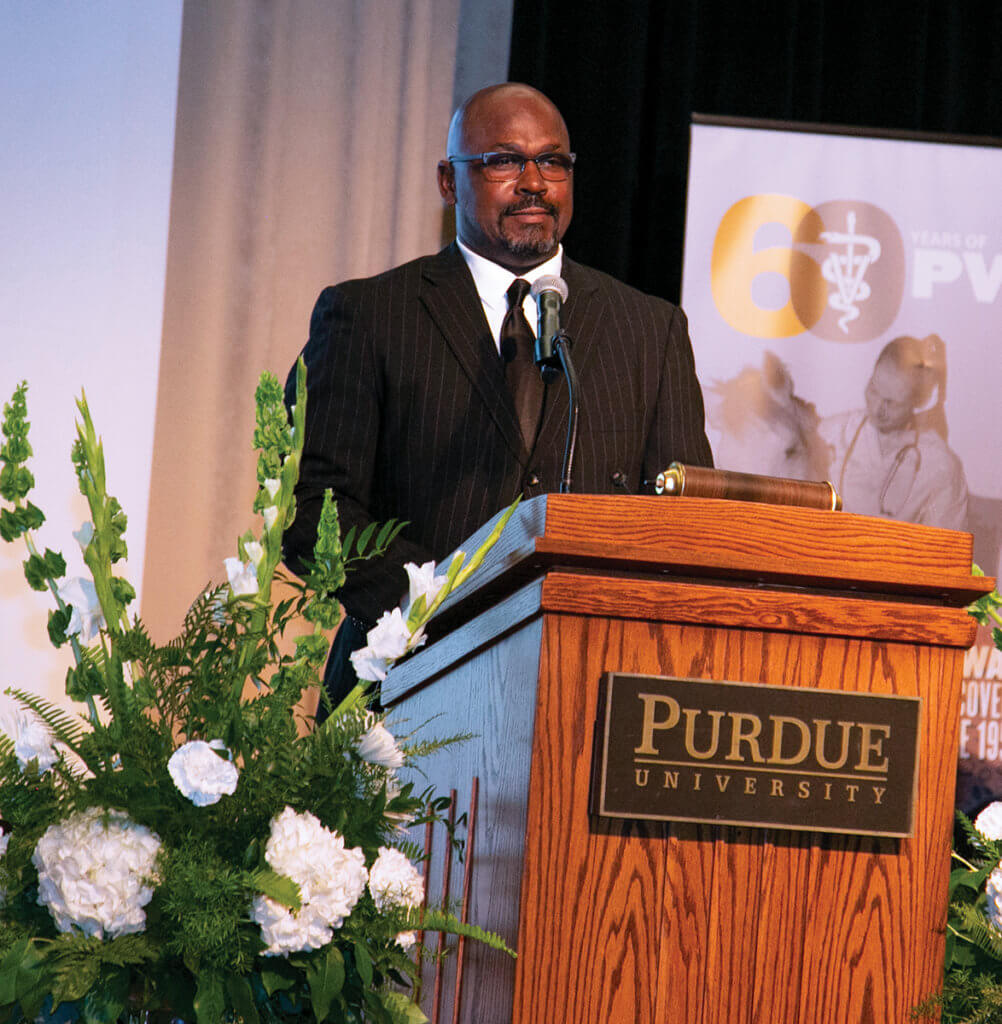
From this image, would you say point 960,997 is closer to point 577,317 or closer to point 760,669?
point 760,669

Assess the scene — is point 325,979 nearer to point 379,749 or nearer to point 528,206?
point 379,749

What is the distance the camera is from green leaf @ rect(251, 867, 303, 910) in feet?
3.44

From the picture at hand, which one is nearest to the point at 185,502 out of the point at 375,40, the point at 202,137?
the point at 202,137

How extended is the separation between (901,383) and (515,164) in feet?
4.37

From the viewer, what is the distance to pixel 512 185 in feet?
8.32

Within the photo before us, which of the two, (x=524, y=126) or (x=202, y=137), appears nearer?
(x=524, y=126)

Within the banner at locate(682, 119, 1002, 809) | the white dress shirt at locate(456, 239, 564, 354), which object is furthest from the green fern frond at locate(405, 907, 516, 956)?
the banner at locate(682, 119, 1002, 809)

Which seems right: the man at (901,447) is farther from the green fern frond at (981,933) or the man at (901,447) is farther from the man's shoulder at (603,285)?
the green fern frond at (981,933)

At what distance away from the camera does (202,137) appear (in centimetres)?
383

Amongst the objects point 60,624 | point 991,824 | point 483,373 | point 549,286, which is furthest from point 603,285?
point 60,624

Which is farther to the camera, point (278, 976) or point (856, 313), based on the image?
point (856, 313)

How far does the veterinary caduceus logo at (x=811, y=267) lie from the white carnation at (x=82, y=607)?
2558mm

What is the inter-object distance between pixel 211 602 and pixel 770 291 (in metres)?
2.57

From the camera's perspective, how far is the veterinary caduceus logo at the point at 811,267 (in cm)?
354
